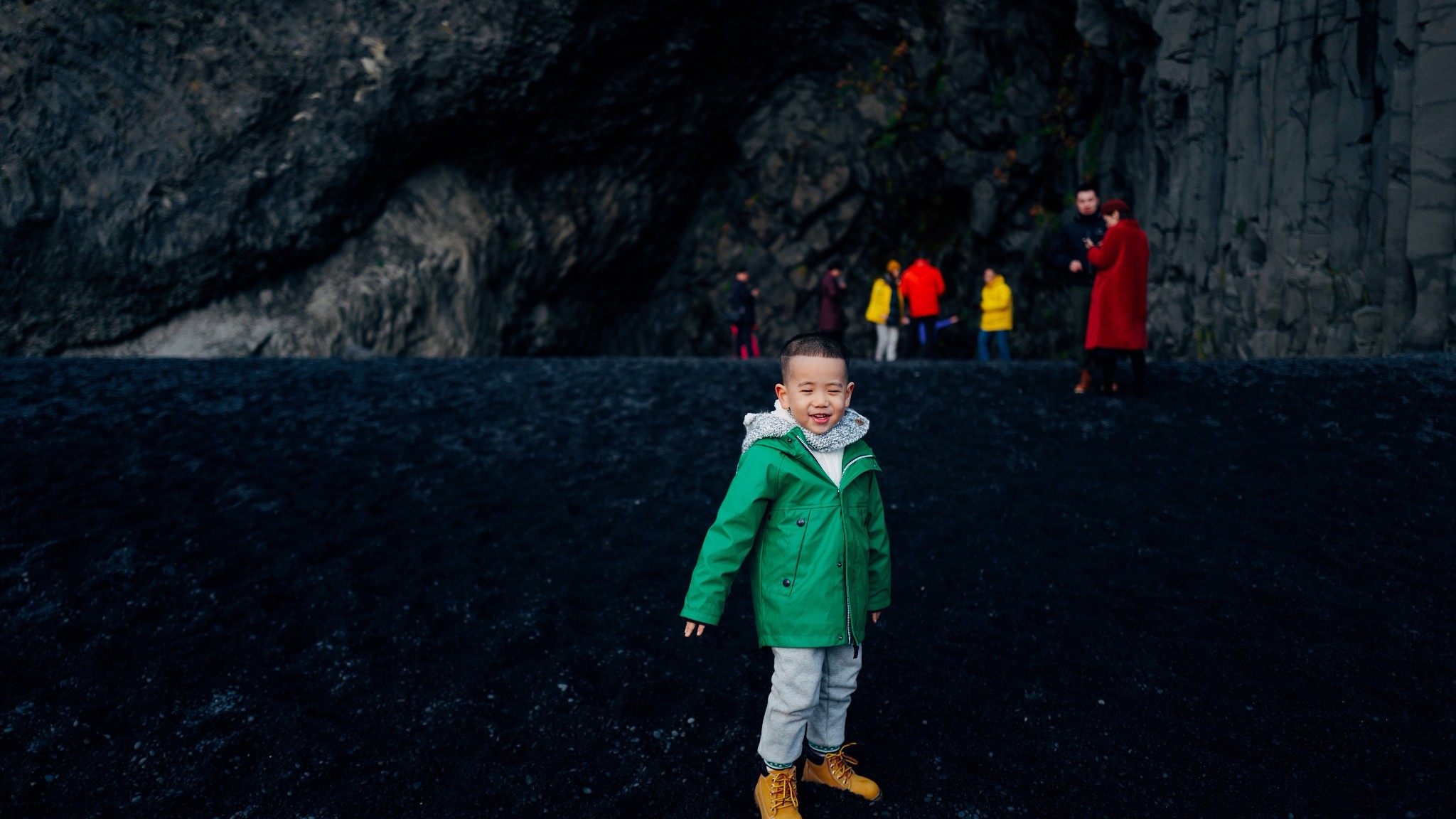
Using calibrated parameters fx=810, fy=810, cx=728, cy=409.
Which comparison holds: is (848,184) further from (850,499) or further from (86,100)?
(850,499)

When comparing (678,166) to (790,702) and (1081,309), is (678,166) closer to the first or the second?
(1081,309)

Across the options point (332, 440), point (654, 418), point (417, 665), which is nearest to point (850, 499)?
point (417, 665)

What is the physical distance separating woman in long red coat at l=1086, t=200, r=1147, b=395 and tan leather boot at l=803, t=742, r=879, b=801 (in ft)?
15.9

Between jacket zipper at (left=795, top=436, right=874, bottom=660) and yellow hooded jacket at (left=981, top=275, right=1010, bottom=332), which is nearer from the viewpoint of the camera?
jacket zipper at (left=795, top=436, right=874, bottom=660)

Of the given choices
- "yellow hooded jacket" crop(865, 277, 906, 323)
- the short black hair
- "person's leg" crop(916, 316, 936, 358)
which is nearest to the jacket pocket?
the short black hair

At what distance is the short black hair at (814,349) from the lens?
7.38ft

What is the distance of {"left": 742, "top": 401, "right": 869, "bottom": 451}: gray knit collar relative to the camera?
2287 mm

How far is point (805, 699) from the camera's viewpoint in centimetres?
227

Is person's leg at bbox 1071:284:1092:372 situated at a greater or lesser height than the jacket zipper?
greater

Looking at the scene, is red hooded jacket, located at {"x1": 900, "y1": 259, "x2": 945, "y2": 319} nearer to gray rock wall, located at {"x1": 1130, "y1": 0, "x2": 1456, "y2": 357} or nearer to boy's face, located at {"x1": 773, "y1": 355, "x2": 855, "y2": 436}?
gray rock wall, located at {"x1": 1130, "y1": 0, "x2": 1456, "y2": 357}

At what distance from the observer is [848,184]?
20.5m

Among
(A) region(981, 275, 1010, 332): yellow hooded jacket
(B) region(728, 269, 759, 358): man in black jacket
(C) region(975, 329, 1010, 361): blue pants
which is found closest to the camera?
(A) region(981, 275, 1010, 332): yellow hooded jacket

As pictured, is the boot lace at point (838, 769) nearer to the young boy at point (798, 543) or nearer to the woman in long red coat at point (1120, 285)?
the young boy at point (798, 543)

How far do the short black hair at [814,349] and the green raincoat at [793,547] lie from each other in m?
0.21
